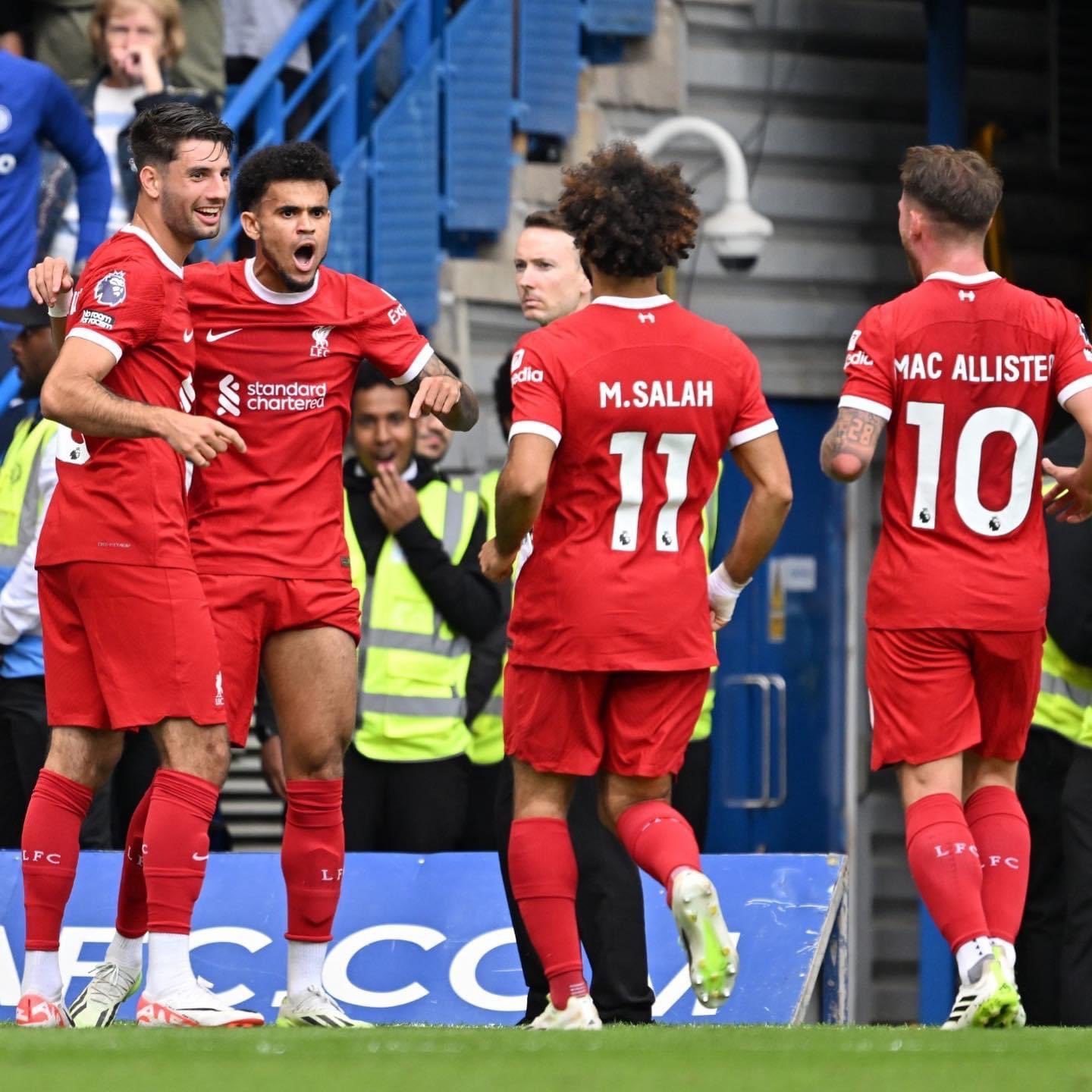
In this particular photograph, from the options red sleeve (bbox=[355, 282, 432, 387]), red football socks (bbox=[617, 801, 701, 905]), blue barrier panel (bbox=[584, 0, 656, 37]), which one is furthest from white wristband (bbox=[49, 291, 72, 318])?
blue barrier panel (bbox=[584, 0, 656, 37])

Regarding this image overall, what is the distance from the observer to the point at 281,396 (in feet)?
23.3

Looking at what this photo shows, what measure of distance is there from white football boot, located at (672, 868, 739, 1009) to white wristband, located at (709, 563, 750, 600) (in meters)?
0.99

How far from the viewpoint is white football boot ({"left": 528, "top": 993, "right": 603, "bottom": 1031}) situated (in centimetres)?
663

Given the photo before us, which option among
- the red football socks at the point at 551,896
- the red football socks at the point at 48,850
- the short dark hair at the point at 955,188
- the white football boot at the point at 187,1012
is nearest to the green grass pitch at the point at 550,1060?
the white football boot at the point at 187,1012

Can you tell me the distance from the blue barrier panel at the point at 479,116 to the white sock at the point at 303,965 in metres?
4.87

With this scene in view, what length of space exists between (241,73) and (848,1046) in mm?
7396

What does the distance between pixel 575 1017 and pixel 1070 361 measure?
213cm

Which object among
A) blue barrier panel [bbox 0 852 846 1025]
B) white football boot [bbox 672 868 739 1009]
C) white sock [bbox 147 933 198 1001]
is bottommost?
blue barrier panel [bbox 0 852 846 1025]

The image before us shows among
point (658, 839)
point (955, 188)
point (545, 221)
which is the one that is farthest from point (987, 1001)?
point (545, 221)

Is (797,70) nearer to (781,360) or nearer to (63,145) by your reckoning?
(781,360)

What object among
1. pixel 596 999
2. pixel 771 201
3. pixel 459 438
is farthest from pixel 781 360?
pixel 596 999

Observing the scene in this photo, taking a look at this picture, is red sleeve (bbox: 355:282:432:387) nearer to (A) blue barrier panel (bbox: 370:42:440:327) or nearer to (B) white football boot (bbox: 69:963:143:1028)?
(B) white football boot (bbox: 69:963:143:1028)

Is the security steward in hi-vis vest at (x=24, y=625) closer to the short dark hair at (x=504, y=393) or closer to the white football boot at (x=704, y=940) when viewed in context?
the short dark hair at (x=504, y=393)

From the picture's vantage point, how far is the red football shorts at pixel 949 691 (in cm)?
696
